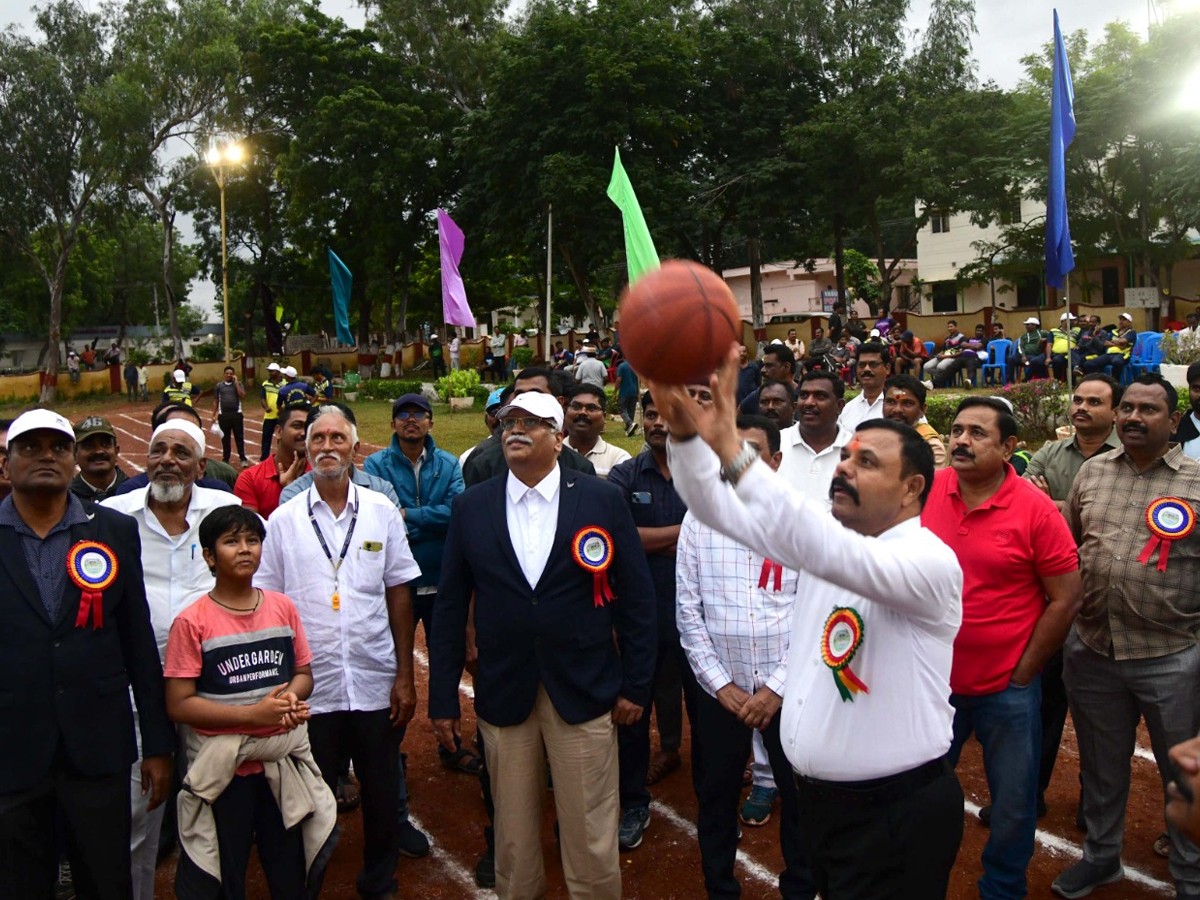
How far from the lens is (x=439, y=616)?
4664 millimetres

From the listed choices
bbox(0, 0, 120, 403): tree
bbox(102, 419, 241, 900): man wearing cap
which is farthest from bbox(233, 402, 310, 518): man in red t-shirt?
bbox(0, 0, 120, 403): tree

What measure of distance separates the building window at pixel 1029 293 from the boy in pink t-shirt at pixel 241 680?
44.5 m

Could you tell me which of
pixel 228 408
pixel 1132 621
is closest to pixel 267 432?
pixel 228 408

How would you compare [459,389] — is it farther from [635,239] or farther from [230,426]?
[635,239]

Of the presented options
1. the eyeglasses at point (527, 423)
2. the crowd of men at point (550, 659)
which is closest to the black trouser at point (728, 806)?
the crowd of men at point (550, 659)

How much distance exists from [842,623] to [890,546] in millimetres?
354

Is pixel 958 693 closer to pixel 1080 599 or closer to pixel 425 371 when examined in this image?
pixel 1080 599

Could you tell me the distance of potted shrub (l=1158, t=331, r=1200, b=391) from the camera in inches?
704

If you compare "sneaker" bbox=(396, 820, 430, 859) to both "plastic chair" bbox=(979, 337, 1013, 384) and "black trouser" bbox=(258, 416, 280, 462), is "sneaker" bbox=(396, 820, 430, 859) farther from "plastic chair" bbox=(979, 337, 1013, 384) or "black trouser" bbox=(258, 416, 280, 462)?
"plastic chair" bbox=(979, 337, 1013, 384)

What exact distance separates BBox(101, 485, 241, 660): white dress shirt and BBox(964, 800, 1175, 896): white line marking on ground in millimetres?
3979

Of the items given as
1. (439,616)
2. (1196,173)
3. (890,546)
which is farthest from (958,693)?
(1196,173)

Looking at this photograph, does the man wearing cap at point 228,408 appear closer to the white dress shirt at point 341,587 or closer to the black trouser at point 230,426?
the black trouser at point 230,426

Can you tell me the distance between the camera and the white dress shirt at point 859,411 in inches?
295

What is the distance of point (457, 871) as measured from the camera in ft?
17.5
